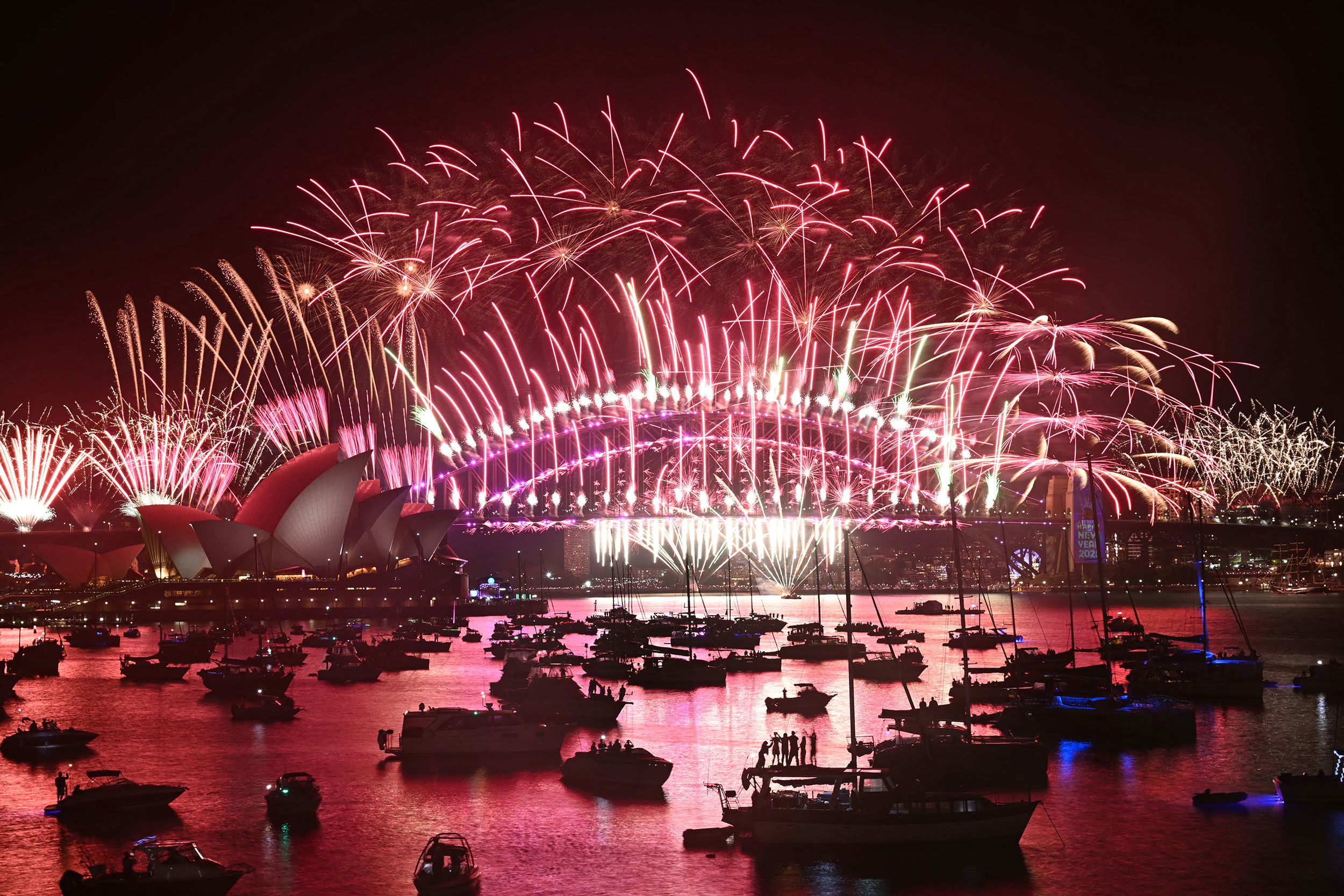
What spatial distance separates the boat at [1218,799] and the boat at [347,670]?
36667 mm

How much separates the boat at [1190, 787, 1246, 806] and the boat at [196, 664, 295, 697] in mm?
31894

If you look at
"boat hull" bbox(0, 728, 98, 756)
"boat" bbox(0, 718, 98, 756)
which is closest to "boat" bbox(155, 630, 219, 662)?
"boat" bbox(0, 718, 98, 756)

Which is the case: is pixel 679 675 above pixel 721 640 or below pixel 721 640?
below

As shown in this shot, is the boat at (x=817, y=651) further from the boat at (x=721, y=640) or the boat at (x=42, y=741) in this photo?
the boat at (x=42, y=741)

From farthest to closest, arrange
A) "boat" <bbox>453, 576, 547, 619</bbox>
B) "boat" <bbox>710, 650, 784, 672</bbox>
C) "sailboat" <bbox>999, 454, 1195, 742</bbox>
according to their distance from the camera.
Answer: "boat" <bbox>453, 576, 547, 619</bbox> < "boat" <bbox>710, 650, 784, 672</bbox> < "sailboat" <bbox>999, 454, 1195, 742</bbox>

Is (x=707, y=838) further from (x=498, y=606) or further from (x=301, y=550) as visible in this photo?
(x=498, y=606)

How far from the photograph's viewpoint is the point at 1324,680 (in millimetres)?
52438

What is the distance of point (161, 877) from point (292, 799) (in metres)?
7.31

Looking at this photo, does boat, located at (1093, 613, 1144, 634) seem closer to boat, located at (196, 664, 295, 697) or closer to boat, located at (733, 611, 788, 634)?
boat, located at (733, 611, 788, 634)

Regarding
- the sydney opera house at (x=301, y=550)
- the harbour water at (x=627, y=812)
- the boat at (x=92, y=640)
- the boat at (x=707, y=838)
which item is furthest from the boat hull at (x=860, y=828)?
the sydney opera house at (x=301, y=550)

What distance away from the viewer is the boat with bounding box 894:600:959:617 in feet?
370

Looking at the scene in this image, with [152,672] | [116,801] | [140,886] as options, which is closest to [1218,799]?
[140,886]

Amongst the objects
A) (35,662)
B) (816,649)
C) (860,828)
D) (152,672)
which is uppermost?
(35,662)

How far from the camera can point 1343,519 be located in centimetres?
15088
